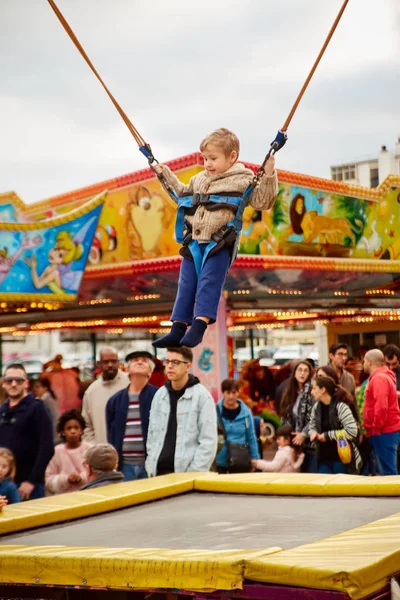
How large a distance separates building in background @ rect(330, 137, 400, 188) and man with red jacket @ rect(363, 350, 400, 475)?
18.8m

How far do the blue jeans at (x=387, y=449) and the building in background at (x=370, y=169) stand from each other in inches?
742

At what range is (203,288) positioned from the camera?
3.55 m

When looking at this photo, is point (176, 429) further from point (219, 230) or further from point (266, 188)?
point (266, 188)

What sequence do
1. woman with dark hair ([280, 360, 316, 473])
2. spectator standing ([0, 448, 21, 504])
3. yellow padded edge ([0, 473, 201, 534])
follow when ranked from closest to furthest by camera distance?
yellow padded edge ([0, 473, 201, 534]) → spectator standing ([0, 448, 21, 504]) → woman with dark hair ([280, 360, 316, 473])

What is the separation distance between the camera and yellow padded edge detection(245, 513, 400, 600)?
8.98 feet

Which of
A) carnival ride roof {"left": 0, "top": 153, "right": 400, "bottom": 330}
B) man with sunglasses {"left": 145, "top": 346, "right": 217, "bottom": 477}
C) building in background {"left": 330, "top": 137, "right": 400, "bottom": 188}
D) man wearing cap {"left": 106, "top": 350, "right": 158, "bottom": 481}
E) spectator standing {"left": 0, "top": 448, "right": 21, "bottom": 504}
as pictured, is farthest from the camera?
building in background {"left": 330, "top": 137, "right": 400, "bottom": 188}

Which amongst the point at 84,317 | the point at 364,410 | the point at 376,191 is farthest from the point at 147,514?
the point at 84,317

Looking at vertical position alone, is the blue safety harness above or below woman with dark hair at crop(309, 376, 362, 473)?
above

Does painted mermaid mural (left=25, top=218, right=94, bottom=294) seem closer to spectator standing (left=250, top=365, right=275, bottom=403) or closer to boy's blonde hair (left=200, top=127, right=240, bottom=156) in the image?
spectator standing (left=250, top=365, right=275, bottom=403)

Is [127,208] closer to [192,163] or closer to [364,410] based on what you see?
[192,163]

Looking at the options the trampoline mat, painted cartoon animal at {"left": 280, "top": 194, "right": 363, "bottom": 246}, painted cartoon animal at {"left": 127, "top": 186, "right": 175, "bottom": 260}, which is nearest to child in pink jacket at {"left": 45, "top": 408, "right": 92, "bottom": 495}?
the trampoline mat

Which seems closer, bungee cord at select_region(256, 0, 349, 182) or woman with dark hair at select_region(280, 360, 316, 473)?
bungee cord at select_region(256, 0, 349, 182)

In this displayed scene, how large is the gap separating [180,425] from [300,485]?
103 cm

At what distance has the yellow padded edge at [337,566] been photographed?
2738mm
